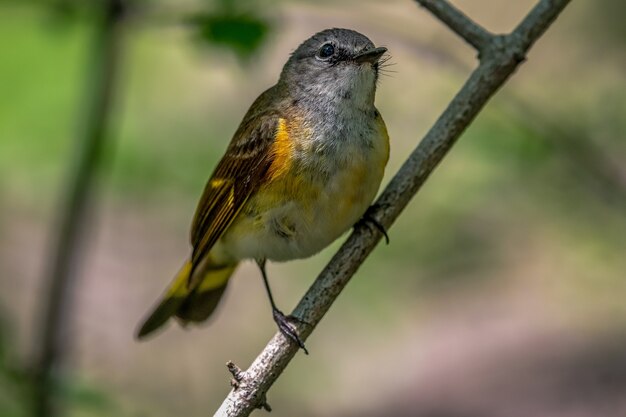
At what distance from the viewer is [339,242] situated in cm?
635

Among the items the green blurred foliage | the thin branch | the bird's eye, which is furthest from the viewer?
the green blurred foliage

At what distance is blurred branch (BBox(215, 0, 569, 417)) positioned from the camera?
3.88 metres

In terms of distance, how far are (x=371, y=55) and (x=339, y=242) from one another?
227 cm

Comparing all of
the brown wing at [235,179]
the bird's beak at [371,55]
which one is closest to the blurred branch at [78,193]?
the brown wing at [235,179]

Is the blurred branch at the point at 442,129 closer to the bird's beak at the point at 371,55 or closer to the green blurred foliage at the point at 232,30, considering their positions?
the bird's beak at the point at 371,55

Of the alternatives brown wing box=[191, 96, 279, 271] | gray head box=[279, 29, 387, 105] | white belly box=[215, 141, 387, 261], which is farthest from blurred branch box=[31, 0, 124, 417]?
gray head box=[279, 29, 387, 105]

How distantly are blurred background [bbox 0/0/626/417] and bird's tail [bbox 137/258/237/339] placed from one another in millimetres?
430

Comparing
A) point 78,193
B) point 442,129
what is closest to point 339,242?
point 78,193

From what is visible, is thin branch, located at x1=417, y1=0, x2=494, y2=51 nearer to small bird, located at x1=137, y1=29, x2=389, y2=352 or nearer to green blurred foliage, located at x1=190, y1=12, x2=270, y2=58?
small bird, located at x1=137, y1=29, x2=389, y2=352

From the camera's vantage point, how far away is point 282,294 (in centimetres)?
702

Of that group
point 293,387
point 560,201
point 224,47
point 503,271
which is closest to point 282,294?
point 293,387

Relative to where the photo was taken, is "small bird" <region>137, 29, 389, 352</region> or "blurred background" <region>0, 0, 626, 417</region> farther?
"blurred background" <region>0, 0, 626, 417</region>

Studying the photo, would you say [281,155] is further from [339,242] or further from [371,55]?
[339,242]

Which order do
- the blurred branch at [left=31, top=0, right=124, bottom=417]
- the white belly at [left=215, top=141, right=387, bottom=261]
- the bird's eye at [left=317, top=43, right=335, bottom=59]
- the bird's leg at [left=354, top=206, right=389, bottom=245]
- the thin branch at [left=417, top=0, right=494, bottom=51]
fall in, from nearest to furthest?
1. the thin branch at [left=417, top=0, right=494, bottom=51]
2. the bird's leg at [left=354, top=206, right=389, bottom=245]
3. the white belly at [left=215, top=141, right=387, bottom=261]
4. the bird's eye at [left=317, top=43, right=335, bottom=59]
5. the blurred branch at [left=31, top=0, right=124, bottom=417]
